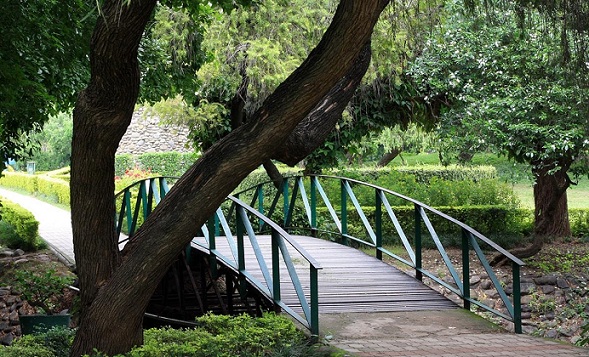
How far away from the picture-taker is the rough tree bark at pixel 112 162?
6.48 meters

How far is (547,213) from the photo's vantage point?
1733 centimetres

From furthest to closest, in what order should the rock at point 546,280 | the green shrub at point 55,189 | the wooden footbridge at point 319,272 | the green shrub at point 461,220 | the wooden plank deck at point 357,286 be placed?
1. the green shrub at point 55,189
2. the green shrub at point 461,220
3. the rock at point 546,280
4. the wooden plank deck at point 357,286
5. the wooden footbridge at point 319,272

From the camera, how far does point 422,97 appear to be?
62.0 ft

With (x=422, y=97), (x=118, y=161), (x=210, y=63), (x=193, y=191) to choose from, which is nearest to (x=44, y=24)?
(x=193, y=191)

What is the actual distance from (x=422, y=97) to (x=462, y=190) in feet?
8.23

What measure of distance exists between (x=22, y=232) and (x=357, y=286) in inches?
374

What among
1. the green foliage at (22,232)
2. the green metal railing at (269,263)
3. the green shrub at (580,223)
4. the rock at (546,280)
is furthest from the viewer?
the green shrub at (580,223)

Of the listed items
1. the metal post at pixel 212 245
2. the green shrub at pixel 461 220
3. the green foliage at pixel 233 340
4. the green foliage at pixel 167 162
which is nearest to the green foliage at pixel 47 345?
the green foliage at pixel 233 340

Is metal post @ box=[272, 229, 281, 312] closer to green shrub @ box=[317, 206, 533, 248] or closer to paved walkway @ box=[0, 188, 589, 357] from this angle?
paved walkway @ box=[0, 188, 589, 357]

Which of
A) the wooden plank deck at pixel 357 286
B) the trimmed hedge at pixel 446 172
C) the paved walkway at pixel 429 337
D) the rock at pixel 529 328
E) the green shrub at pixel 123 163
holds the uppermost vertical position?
the green shrub at pixel 123 163

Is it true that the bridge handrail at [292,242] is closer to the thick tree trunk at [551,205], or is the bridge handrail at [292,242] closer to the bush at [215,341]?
the bush at [215,341]

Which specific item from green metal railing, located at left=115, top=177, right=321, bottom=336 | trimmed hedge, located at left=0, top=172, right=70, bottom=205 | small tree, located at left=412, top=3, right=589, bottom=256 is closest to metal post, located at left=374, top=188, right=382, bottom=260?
green metal railing, located at left=115, top=177, right=321, bottom=336

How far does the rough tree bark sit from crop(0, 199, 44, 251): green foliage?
10.6 metres

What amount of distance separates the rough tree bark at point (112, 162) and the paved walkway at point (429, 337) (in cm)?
177
